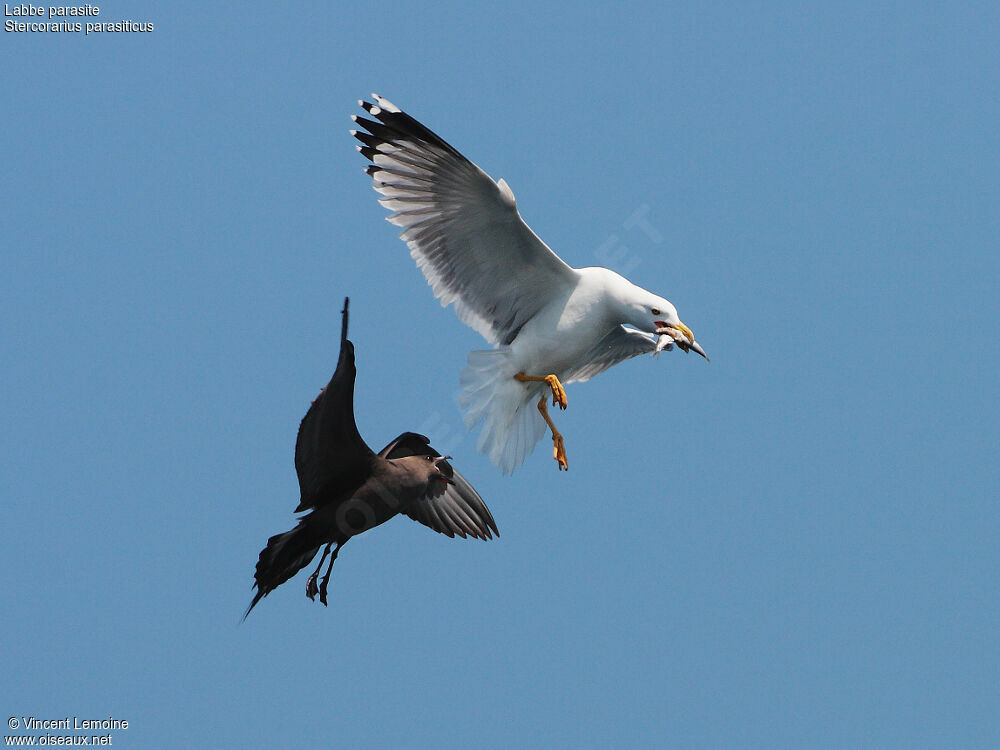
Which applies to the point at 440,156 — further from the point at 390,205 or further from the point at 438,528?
the point at 438,528

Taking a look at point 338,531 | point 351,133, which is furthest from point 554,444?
point 351,133

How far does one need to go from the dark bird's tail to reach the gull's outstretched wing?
1.76 m

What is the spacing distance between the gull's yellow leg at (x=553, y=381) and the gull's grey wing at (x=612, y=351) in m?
0.66

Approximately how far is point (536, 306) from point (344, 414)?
178cm

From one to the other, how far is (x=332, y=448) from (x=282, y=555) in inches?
25.3

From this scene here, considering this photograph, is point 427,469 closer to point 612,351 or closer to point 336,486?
point 336,486

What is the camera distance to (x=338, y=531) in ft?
22.0

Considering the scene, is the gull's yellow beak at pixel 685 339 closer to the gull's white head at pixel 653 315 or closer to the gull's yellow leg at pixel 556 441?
the gull's white head at pixel 653 315

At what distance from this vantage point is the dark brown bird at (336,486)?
6.46m

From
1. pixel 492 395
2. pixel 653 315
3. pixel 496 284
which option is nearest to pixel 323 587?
pixel 492 395

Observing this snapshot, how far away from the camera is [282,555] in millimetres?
6703

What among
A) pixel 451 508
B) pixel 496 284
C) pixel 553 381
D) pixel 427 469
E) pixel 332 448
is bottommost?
pixel 451 508

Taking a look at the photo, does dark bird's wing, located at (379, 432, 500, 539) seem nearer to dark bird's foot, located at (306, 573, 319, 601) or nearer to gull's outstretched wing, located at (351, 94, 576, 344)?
dark bird's foot, located at (306, 573, 319, 601)

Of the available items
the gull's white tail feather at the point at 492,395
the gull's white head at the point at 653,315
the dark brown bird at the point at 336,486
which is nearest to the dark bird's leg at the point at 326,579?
the dark brown bird at the point at 336,486
